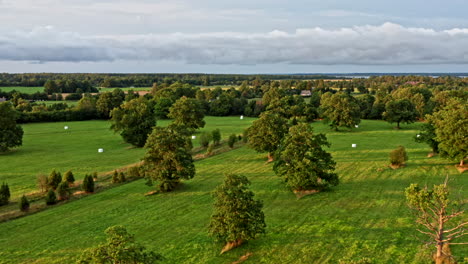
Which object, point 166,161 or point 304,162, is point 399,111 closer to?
point 304,162

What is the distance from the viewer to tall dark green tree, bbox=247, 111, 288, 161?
47.2 meters

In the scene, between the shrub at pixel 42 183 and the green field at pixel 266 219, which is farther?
the shrub at pixel 42 183

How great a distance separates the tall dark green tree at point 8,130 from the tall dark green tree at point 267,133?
40.4 meters

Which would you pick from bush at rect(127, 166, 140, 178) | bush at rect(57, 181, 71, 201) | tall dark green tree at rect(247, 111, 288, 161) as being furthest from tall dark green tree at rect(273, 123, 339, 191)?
bush at rect(57, 181, 71, 201)

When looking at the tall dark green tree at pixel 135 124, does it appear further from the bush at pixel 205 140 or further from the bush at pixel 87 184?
the bush at pixel 87 184

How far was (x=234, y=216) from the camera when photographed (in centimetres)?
2220

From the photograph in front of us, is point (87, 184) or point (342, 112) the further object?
point (342, 112)

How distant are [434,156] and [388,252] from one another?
107ft

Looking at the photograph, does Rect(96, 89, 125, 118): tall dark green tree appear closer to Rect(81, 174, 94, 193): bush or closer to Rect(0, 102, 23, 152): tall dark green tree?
Rect(0, 102, 23, 152): tall dark green tree

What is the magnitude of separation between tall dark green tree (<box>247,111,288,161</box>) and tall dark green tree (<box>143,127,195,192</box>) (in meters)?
13.2

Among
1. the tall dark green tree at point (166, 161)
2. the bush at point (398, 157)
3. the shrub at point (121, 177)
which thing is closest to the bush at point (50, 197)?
the shrub at point (121, 177)

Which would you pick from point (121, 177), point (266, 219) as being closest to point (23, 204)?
point (121, 177)

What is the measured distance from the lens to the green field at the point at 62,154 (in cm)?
4478

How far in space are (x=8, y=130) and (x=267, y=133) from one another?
44339 millimetres
